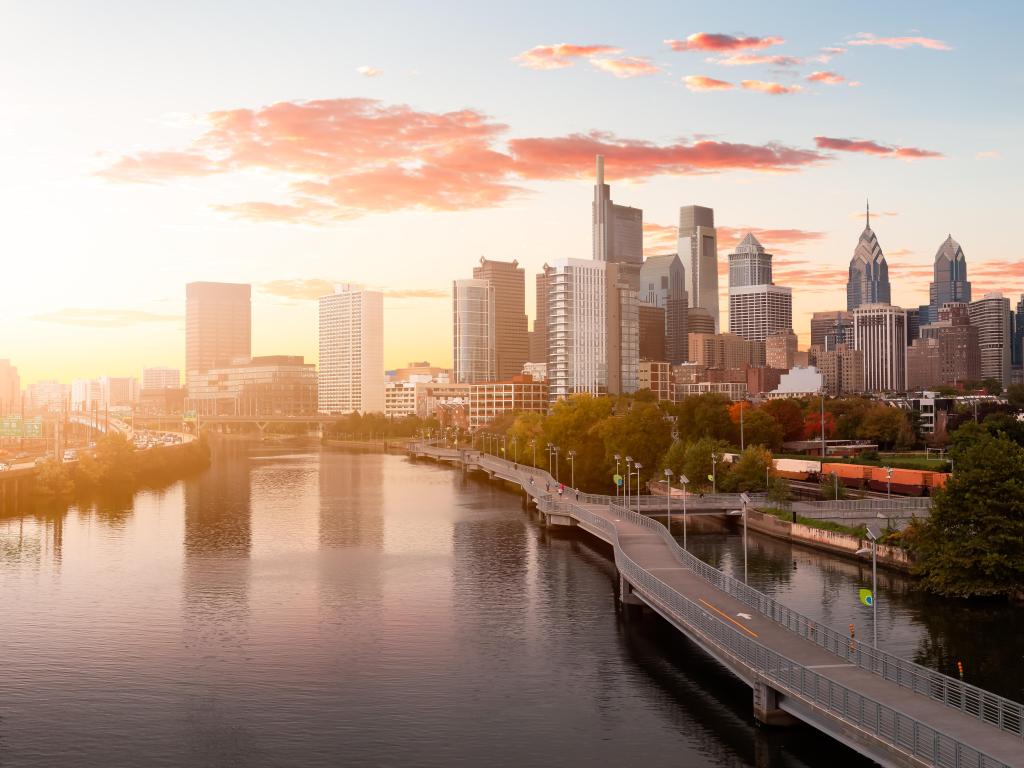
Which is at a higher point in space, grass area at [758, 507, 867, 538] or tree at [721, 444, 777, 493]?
tree at [721, 444, 777, 493]

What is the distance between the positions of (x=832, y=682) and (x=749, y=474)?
69604 millimetres

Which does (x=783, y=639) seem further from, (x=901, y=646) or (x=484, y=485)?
(x=484, y=485)

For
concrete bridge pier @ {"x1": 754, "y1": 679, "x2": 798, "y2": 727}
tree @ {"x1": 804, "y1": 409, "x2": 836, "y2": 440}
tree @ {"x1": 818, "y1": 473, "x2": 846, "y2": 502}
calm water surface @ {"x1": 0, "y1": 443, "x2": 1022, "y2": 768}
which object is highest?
tree @ {"x1": 804, "y1": 409, "x2": 836, "y2": 440}

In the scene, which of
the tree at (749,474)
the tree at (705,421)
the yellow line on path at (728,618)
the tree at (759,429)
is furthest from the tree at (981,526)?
the tree at (759,429)

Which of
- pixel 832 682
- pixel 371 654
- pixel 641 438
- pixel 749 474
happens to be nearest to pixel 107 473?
pixel 641 438

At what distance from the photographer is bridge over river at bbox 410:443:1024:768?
101 feet

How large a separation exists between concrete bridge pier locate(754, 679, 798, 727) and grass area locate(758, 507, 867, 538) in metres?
37.3

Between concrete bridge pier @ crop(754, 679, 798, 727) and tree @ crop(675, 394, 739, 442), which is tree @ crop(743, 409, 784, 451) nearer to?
tree @ crop(675, 394, 739, 442)

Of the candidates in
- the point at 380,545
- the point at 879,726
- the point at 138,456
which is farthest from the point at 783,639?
the point at 138,456

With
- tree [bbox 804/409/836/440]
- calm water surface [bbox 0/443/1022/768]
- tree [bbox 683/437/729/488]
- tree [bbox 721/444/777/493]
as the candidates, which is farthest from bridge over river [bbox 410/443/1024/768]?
tree [bbox 804/409/836/440]

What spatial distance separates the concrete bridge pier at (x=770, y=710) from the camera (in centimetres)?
3925

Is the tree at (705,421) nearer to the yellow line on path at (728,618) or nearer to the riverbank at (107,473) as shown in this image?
the riverbank at (107,473)

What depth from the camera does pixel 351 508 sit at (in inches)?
4663

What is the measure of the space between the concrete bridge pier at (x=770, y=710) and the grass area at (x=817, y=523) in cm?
3731
